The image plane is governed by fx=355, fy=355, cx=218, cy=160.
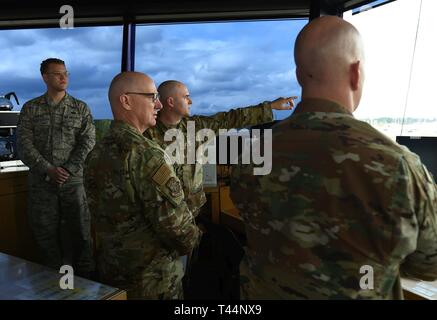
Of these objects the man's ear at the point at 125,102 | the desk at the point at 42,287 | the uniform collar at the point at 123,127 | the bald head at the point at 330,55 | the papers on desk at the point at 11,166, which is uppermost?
the bald head at the point at 330,55

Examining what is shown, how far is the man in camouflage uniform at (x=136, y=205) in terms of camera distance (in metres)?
1.27

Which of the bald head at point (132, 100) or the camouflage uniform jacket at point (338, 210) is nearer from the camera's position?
the camouflage uniform jacket at point (338, 210)

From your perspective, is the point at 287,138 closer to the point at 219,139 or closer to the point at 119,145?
the point at 119,145

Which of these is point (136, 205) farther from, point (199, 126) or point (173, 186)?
point (199, 126)

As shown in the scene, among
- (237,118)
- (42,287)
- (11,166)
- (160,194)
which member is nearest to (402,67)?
(237,118)

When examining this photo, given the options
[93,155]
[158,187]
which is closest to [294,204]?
[158,187]

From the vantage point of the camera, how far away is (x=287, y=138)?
0.79 meters

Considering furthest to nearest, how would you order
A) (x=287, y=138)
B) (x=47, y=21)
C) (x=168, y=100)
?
(x=47, y=21), (x=168, y=100), (x=287, y=138)

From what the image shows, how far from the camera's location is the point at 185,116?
7.48ft

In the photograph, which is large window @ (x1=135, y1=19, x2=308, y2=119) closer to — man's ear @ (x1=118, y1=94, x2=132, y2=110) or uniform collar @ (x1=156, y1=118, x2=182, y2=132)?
uniform collar @ (x1=156, y1=118, x2=182, y2=132)

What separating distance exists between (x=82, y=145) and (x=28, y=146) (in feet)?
1.26

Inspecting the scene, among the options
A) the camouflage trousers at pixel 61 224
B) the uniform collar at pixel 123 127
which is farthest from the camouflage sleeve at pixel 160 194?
the camouflage trousers at pixel 61 224

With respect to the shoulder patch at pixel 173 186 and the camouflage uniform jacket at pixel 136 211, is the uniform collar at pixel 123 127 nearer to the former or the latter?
the camouflage uniform jacket at pixel 136 211
